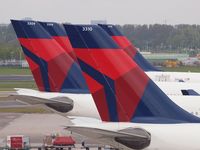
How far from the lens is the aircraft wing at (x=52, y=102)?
2655 cm

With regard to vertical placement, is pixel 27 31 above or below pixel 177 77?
above

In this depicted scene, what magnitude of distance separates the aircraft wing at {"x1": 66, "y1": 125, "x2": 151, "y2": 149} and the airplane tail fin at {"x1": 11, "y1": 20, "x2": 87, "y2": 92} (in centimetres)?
1284

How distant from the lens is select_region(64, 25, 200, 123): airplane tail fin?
66.6 ft

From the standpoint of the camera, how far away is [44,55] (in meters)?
32.5

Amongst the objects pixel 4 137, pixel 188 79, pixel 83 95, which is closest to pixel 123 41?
pixel 188 79

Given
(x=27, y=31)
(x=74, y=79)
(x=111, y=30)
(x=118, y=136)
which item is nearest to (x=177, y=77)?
(x=111, y=30)

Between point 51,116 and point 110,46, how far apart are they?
43551 mm

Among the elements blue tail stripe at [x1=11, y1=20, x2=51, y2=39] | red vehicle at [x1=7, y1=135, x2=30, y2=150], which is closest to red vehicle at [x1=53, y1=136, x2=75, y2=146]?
red vehicle at [x1=7, y1=135, x2=30, y2=150]

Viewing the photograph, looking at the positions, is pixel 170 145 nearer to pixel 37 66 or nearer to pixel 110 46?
pixel 110 46

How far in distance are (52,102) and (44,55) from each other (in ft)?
16.5

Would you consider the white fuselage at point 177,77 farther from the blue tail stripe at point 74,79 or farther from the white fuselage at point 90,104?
the white fuselage at point 90,104

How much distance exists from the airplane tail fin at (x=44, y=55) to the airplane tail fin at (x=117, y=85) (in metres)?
10.5

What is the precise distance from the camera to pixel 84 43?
2086 centimetres

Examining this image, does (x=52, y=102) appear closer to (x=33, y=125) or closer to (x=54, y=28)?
(x=54, y=28)
